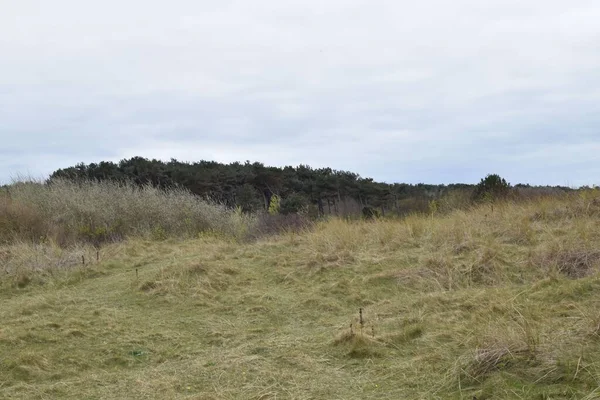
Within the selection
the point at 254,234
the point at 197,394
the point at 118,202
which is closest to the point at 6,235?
the point at 118,202

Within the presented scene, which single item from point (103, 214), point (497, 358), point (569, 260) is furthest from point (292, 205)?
point (497, 358)

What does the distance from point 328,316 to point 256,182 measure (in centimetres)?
2483

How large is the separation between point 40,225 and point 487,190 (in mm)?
11003

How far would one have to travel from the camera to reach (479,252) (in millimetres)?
6840

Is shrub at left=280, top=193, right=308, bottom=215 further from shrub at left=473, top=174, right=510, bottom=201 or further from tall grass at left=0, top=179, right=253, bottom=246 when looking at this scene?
shrub at left=473, top=174, right=510, bottom=201

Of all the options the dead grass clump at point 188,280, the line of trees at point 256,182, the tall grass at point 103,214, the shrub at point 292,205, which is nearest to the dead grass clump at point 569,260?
the dead grass clump at point 188,280

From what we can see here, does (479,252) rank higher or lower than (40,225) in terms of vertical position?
lower

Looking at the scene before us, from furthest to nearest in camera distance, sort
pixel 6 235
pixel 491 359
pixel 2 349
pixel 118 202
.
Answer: pixel 118 202
pixel 6 235
pixel 2 349
pixel 491 359

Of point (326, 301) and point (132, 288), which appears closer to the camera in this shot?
point (326, 301)

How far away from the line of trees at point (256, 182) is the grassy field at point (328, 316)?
13162 mm

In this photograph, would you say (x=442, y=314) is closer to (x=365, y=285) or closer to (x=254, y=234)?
(x=365, y=285)

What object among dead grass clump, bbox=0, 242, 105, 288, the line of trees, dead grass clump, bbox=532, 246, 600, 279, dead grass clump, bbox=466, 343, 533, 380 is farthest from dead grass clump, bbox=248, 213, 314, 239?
dead grass clump, bbox=466, 343, 533, 380

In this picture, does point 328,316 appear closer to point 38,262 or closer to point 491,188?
point 38,262

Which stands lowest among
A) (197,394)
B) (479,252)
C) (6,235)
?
(197,394)
